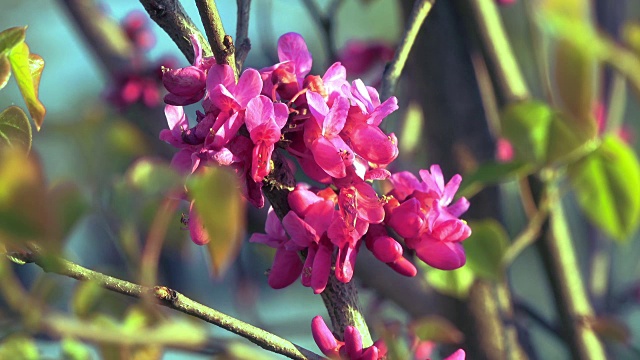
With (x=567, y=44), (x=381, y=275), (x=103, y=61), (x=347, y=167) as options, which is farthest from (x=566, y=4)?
(x=103, y=61)

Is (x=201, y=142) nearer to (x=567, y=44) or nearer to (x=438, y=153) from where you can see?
(x=567, y=44)

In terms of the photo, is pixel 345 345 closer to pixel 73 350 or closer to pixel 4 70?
pixel 73 350

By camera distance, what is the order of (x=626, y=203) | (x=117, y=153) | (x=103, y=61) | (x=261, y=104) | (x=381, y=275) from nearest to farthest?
1. (x=261, y=104)
2. (x=626, y=203)
3. (x=117, y=153)
4. (x=381, y=275)
5. (x=103, y=61)

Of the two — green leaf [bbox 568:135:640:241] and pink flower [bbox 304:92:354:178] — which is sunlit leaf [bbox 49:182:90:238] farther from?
green leaf [bbox 568:135:640:241]

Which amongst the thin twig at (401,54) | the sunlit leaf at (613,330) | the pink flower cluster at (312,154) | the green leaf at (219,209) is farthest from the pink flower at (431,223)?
the sunlit leaf at (613,330)

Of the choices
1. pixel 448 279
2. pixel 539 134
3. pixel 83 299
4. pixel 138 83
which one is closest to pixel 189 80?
pixel 83 299

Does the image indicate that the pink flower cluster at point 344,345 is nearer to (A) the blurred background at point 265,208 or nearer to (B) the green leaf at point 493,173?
(A) the blurred background at point 265,208
